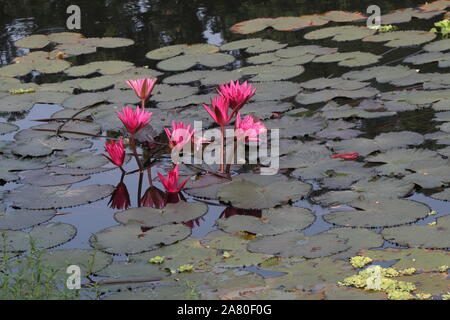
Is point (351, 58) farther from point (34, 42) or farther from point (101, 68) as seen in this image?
point (34, 42)

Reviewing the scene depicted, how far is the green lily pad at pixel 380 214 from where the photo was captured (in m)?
3.53

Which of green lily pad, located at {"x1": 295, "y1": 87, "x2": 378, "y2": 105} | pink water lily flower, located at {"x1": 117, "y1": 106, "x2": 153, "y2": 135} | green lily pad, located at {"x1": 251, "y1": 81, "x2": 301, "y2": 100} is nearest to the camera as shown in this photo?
pink water lily flower, located at {"x1": 117, "y1": 106, "x2": 153, "y2": 135}

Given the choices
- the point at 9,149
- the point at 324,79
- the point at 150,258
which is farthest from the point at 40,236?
the point at 324,79

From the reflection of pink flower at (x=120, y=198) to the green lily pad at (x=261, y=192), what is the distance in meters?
0.47

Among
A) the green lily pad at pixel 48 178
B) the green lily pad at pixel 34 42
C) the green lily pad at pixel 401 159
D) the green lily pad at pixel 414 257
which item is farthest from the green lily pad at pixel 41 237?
the green lily pad at pixel 34 42

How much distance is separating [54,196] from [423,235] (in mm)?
1824

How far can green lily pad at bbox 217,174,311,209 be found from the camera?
379 cm

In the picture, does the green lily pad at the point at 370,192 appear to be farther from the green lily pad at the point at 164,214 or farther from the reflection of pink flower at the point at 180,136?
the reflection of pink flower at the point at 180,136

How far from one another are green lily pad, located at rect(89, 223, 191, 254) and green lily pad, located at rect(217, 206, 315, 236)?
0.66 ft

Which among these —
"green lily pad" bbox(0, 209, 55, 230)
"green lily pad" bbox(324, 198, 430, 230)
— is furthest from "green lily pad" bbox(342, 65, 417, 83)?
"green lily pad" bbox(0, 209, 55, 230)

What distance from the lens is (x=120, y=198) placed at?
4035mm

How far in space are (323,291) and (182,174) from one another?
56.0 inches

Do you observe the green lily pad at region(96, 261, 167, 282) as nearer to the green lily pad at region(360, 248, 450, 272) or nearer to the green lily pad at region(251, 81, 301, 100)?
the green lily pad at region(360, 248, 450, 272)
